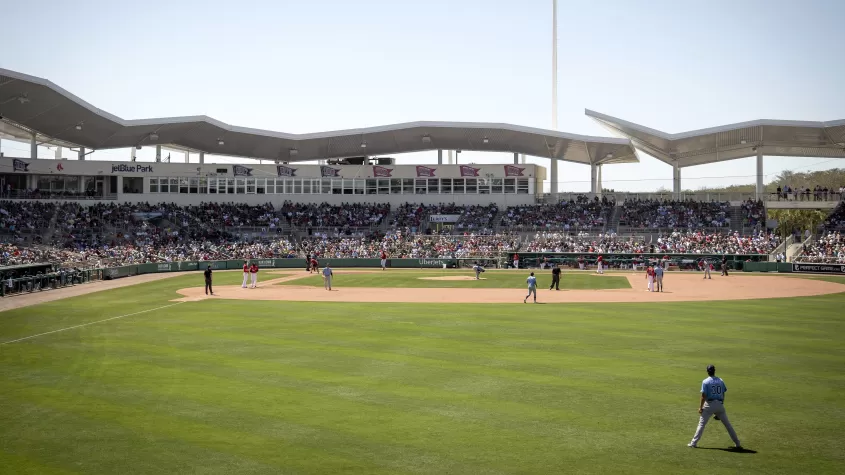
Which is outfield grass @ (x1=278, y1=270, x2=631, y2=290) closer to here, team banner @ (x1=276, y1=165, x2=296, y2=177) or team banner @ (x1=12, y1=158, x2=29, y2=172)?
team banner @ (x1=276, y1=165, x2=296, y2=177)

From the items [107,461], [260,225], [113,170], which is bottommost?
[107,461]

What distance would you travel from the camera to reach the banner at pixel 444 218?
247 feet

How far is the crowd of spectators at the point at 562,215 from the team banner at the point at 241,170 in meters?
28.9

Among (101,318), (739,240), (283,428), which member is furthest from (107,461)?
(739,240)

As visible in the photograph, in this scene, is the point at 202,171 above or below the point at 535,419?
above

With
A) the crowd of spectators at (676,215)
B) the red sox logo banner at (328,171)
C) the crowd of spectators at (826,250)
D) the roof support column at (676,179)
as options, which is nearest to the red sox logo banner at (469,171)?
the red sox logo banner at (328,171)

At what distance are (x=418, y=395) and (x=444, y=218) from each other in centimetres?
6032

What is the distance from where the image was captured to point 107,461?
1147cm

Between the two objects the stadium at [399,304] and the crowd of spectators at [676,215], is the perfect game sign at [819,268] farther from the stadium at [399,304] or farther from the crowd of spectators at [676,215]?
the crowd of spectators at [676,215]

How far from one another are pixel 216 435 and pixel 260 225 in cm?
6299

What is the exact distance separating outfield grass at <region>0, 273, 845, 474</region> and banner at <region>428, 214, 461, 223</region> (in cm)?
4768

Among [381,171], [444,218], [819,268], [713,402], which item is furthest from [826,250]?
[713,402]

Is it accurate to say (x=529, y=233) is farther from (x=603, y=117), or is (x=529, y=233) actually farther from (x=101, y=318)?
(x=101, y=318)

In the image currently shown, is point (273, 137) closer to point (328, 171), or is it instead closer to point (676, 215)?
point (328, 171)
